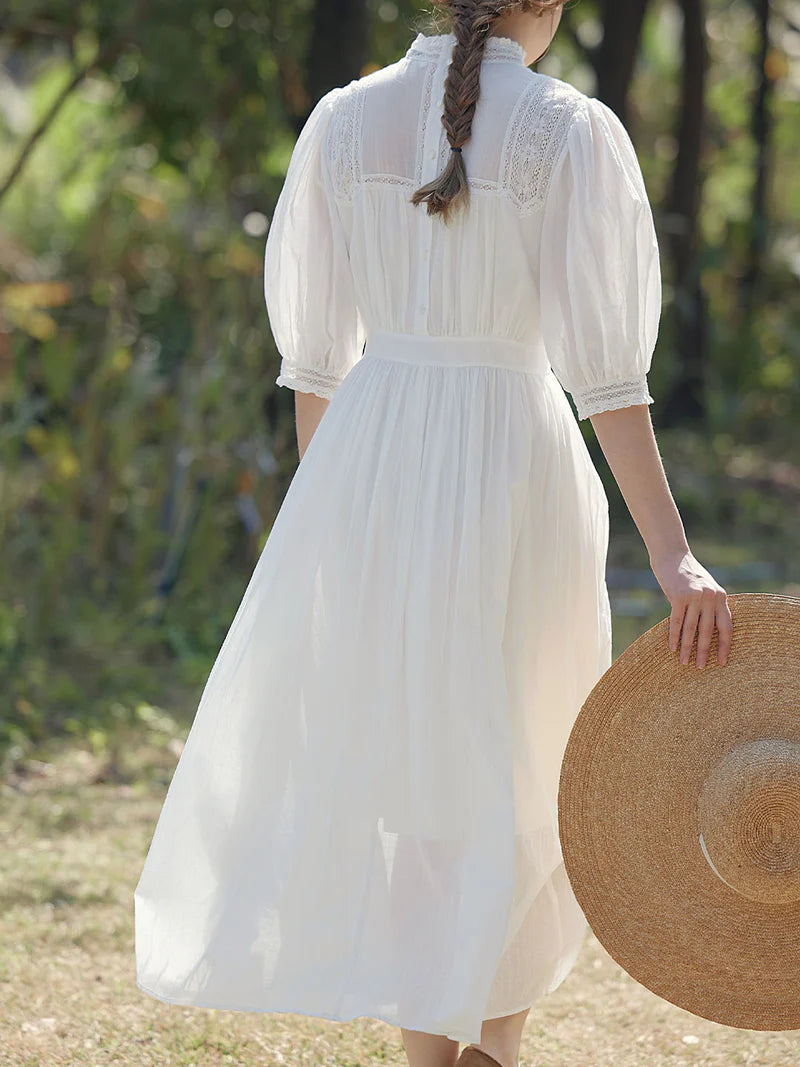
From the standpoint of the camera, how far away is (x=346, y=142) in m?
2.19

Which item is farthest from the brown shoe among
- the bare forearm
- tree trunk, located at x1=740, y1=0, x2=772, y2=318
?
tree trunk, located at x1=740, y1=0, x2=772, y2=318

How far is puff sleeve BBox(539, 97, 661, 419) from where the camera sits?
2.02 m

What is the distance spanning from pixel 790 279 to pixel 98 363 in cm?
630

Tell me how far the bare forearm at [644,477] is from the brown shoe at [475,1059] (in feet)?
2.68

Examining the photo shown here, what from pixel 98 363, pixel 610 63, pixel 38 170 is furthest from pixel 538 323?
pixel 38 170

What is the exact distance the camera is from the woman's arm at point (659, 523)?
205 cm

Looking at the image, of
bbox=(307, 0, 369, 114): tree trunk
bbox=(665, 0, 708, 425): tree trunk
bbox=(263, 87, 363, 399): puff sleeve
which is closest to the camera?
bbox=(263, 87, 363, 399): puff sleeve

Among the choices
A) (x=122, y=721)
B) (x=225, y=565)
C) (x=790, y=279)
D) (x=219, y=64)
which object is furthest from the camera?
(x=790, y=279)

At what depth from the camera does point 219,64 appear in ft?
21.9

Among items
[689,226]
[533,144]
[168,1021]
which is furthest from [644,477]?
[689,226]

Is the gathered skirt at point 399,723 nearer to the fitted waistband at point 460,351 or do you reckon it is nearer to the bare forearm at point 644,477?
the fitted waistband at point 460,351

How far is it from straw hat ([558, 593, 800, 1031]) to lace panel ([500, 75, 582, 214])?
0.66m

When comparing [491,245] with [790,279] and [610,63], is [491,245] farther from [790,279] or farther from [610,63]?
[790,279]

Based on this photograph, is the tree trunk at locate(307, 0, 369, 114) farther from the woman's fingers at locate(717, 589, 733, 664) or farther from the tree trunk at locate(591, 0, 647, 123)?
the woman's fingers at locate(717, 589, 733, 664)
